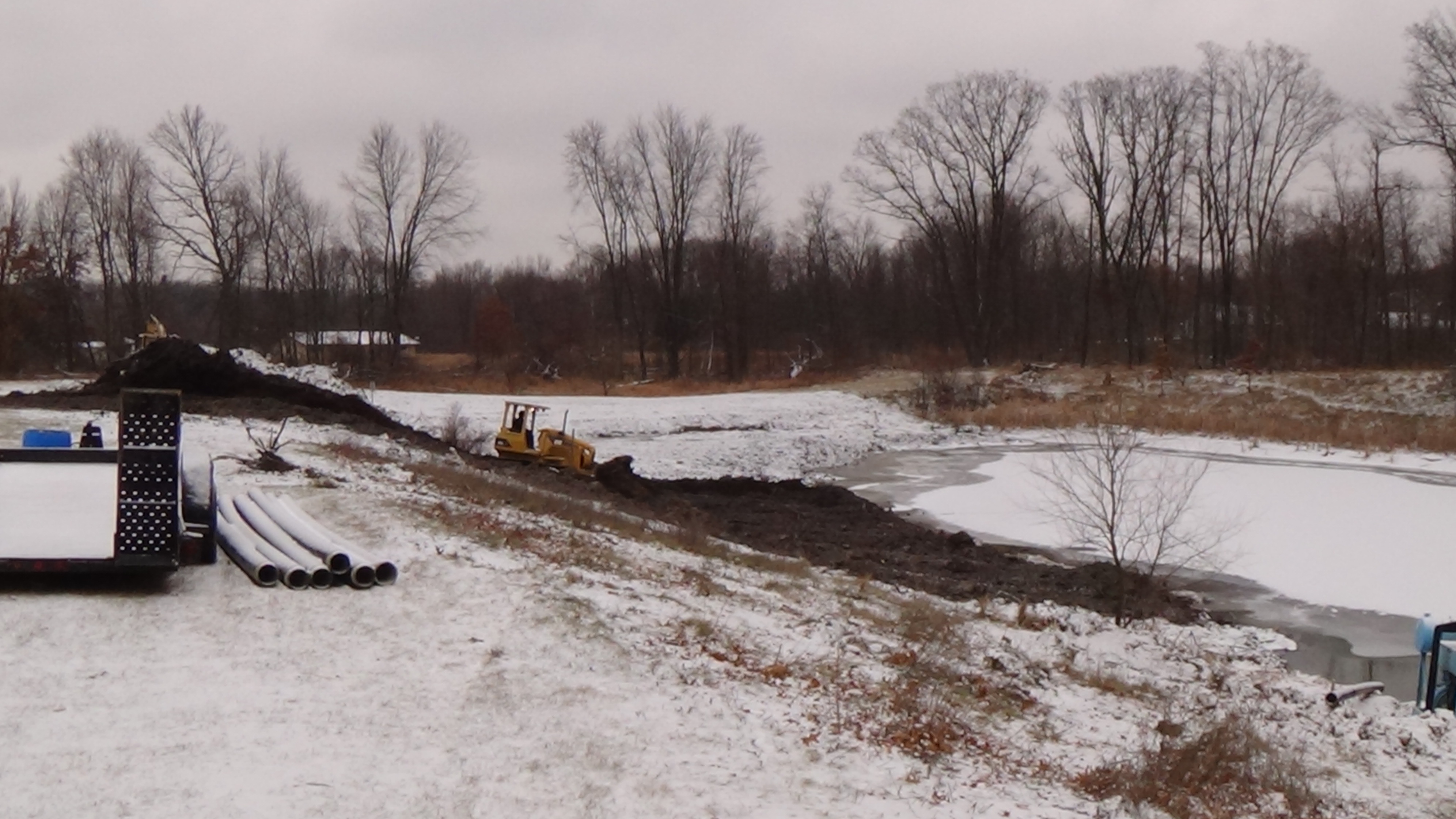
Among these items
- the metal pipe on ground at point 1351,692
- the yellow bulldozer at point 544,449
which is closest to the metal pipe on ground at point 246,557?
the metal pipe on ground at point 1351,692

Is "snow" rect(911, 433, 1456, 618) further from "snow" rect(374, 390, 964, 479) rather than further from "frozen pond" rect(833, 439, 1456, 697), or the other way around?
"snow" rect(374, 390, 964, 479)

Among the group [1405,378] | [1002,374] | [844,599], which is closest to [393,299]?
[1002,374]

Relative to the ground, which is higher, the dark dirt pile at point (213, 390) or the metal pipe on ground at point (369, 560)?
the dark dirt pile at point (213, 390)

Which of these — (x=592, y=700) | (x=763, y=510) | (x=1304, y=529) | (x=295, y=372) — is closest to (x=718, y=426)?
(x=295, y=372)

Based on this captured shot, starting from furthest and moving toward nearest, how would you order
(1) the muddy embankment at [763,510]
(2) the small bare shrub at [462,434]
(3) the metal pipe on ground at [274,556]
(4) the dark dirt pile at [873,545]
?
(2) the small bare shrub at [462,434] → (1) the muddy embankment at [763,510] → (4) the dark dirt pile at [873,545] → (3) the metal pipe on ground at [274,556]

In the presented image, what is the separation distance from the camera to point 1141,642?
1221cm

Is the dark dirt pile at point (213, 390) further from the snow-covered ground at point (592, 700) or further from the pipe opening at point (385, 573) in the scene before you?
the pipe opening at point (385, 573)

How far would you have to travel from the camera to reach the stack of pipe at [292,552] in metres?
9.12

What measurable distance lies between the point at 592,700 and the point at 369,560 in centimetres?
316

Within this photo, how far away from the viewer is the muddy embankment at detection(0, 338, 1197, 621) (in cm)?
1506

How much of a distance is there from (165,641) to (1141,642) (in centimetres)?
943

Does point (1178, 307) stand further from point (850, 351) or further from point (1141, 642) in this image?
point (1141, 642)

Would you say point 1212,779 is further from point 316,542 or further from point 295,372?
point 295,372

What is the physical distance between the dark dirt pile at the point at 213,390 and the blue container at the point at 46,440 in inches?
367
